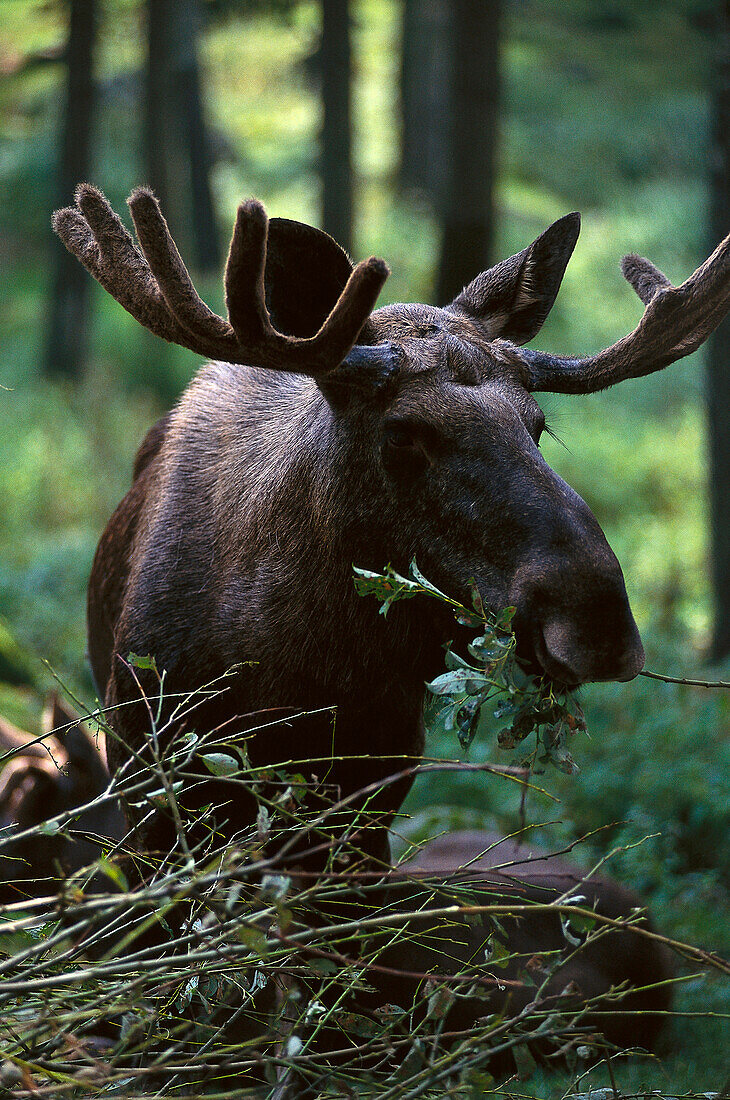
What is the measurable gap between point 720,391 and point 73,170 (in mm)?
12286

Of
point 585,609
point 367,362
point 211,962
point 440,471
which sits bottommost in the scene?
point 211,962

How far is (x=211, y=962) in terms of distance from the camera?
8.82 ft

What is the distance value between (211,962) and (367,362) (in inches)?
58.2

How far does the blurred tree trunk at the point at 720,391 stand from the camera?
283 inches

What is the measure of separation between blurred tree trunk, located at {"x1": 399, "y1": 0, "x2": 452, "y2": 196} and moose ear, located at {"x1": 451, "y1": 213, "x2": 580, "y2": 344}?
71.2ft

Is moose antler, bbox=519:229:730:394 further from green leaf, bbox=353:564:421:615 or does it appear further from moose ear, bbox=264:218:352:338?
green leaf, bbox=353:564:421:615

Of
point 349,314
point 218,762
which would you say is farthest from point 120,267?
point 218,762

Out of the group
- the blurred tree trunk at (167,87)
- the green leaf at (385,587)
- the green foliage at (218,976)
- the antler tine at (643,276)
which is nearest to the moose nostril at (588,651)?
the green leaf at (385,587)

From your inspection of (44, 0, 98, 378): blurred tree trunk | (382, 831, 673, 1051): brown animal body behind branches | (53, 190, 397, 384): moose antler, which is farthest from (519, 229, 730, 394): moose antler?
(44, 0, 98, 378): blurred tree trunk

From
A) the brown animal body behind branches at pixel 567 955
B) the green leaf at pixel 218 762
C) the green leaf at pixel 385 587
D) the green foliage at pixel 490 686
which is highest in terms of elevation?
the green leaf at pixel 385 587

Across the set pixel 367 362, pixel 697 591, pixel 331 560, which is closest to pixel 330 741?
pixel 331 560

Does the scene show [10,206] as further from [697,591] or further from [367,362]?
[367,362]

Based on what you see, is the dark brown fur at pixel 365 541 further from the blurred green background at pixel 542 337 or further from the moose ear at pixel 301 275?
the blurred green background at pixel 542 337

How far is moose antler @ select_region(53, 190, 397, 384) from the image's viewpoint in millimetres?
2629
